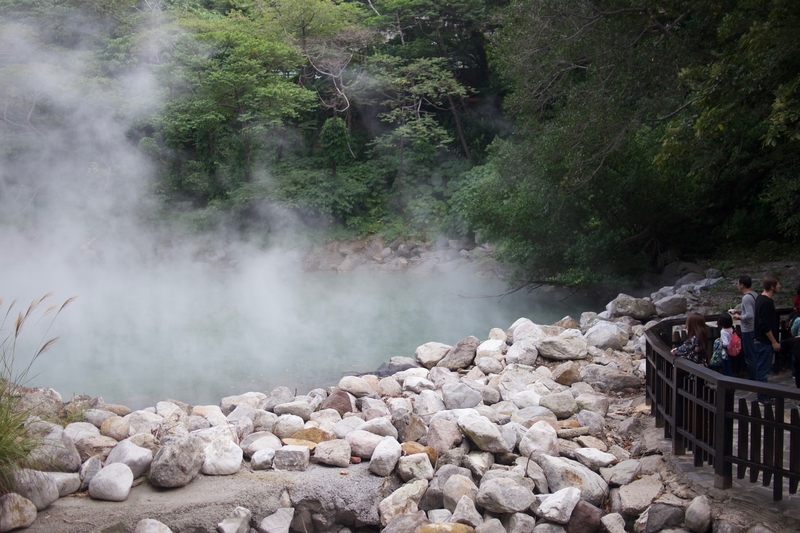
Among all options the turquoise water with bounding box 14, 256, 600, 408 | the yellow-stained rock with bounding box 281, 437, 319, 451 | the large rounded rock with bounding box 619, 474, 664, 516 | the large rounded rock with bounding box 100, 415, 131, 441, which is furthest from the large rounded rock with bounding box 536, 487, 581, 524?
the turquoise water with bounding box 14, 256, 600, 408

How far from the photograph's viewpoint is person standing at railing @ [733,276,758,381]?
14.4 feet

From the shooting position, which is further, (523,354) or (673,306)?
(673,306)

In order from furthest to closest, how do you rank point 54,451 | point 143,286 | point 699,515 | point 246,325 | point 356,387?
1. point 143,286
2. point 246,325
3. point 356,387
4. point 54,451
5. point 699,515

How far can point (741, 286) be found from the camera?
14.6ft

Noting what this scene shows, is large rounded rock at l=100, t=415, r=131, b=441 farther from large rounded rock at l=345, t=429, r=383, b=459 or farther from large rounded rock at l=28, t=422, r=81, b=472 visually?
large rounded rock at l=345, t=429, r=383, b=459

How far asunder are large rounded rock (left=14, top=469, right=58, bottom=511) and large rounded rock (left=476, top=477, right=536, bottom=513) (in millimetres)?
2441

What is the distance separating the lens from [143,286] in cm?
1441

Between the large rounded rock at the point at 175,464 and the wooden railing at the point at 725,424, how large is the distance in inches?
116

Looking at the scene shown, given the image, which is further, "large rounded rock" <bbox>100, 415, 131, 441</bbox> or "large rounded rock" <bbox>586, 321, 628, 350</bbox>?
"large rounded rock" <bbox>586, 321, 628, 350</bbox>

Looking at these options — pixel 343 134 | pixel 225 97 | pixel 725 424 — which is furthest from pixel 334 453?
pixel 225 97

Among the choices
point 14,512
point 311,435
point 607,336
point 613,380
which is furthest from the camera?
point 607,336

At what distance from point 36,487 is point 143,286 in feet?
38.8

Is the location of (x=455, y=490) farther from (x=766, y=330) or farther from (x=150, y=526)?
(x=766, y=330)

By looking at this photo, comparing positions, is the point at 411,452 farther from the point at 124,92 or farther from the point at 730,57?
the point at 124,92
